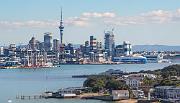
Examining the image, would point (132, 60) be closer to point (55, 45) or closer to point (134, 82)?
point (55, 45)

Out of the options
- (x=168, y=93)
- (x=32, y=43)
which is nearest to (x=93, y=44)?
(x=32, y=43)

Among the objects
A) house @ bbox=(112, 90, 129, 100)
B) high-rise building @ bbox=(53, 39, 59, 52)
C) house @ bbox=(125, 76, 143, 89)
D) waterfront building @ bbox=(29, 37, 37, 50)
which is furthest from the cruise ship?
house @ bbox=(112, 90, 129, 100)

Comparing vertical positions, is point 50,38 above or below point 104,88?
above

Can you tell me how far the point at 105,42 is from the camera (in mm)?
72562

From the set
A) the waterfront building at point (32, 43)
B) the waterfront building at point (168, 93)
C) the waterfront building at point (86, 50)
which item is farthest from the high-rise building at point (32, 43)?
the waterfront building at point (168, 93)

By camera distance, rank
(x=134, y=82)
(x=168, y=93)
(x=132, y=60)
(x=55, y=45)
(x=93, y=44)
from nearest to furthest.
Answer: (x=168, y=93) → (x=134, y=82) → (x=132, y=60) → (x=93, y=44) → (x=55, y=45)

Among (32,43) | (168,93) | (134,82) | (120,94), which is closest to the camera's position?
(168,93)

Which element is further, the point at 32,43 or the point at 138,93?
the point at 32,43

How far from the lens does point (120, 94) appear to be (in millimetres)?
18688

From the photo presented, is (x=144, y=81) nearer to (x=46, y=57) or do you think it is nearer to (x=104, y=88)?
(x=104, y=88)

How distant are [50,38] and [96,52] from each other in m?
7.45

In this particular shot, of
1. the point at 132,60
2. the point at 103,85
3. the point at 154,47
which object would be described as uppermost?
the point at 154,47

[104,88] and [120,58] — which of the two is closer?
[104,88]

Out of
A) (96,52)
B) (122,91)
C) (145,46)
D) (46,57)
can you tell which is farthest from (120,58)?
(145,46)
